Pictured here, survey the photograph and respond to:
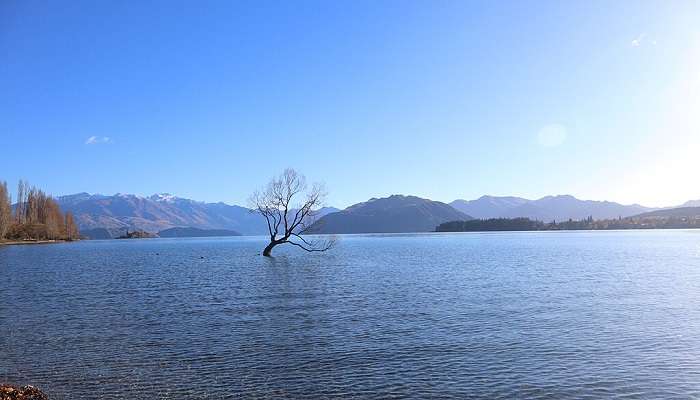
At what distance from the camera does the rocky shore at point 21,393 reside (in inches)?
605

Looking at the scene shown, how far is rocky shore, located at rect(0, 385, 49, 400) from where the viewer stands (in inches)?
605

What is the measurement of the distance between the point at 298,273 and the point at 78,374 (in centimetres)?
4343

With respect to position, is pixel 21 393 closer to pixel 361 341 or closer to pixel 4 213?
pixel 361 341

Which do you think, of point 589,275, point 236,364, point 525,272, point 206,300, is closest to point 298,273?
Answer: point 206,300

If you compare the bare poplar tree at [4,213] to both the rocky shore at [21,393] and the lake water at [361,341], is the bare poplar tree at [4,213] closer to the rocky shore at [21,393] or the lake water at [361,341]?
the lake water at [361,341]

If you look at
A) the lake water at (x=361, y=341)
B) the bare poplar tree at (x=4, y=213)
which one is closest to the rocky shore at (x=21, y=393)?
the lake water at (x=361, y=341)

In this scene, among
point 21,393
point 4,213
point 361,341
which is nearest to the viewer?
point 21,393

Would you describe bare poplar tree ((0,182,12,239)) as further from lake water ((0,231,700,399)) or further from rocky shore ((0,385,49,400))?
rocky shore ((0,385,49,400))

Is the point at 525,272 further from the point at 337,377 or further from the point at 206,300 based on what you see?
the point at 337,377

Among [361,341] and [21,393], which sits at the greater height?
[21,393]

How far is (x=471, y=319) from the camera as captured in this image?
2900cm

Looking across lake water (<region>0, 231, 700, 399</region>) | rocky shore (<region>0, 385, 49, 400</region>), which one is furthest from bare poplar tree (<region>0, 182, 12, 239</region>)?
rocky shore (<region>0, 385, 49, 400</region>)

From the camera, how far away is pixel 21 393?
52.0 feet

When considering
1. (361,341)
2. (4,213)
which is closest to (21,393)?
(361,341)
